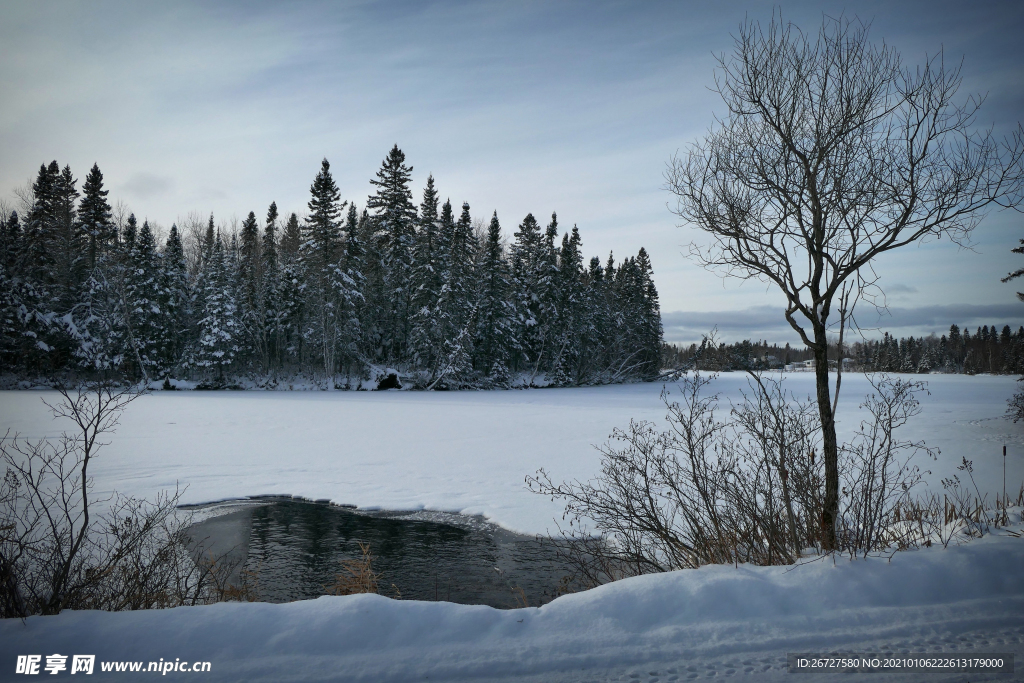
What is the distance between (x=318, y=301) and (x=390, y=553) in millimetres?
32191

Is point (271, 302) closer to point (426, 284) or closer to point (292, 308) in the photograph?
point (292, 308)

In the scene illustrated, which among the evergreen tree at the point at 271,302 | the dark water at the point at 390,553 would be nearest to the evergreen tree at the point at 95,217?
the evergreen tree at the point at 271,302

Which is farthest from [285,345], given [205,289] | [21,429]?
[21,429]

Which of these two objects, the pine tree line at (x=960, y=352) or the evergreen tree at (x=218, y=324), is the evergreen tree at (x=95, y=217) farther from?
the pine tree line at (x=960, y=352)

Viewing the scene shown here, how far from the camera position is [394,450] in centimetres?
1470

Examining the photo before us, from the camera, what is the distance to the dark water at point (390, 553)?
668 cm

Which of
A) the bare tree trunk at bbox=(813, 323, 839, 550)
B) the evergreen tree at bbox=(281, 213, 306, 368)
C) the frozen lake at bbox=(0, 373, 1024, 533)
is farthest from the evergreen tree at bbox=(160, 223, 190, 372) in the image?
the bare tree trunk at bbox=(813, 323, 839, 550)

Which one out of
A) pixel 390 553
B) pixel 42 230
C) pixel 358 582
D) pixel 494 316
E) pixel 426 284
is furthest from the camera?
pixel 494 316

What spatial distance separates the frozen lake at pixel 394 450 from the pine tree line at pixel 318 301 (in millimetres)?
12239

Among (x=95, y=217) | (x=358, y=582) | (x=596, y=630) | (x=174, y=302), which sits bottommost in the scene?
(x=358, y=582)

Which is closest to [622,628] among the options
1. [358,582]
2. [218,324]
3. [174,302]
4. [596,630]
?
[596,630]

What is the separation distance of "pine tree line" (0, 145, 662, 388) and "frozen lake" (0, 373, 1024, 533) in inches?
482

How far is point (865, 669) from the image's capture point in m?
2.94

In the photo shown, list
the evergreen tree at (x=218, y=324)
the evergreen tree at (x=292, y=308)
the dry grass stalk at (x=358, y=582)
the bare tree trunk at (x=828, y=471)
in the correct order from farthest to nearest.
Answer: the evergreen tree at (x=292, y=308) → the evergreen tree at (x=218, y=324) → the dry grass stalk at (x=358, y=582) → the bare tree trunk at (x=828, y=471)
